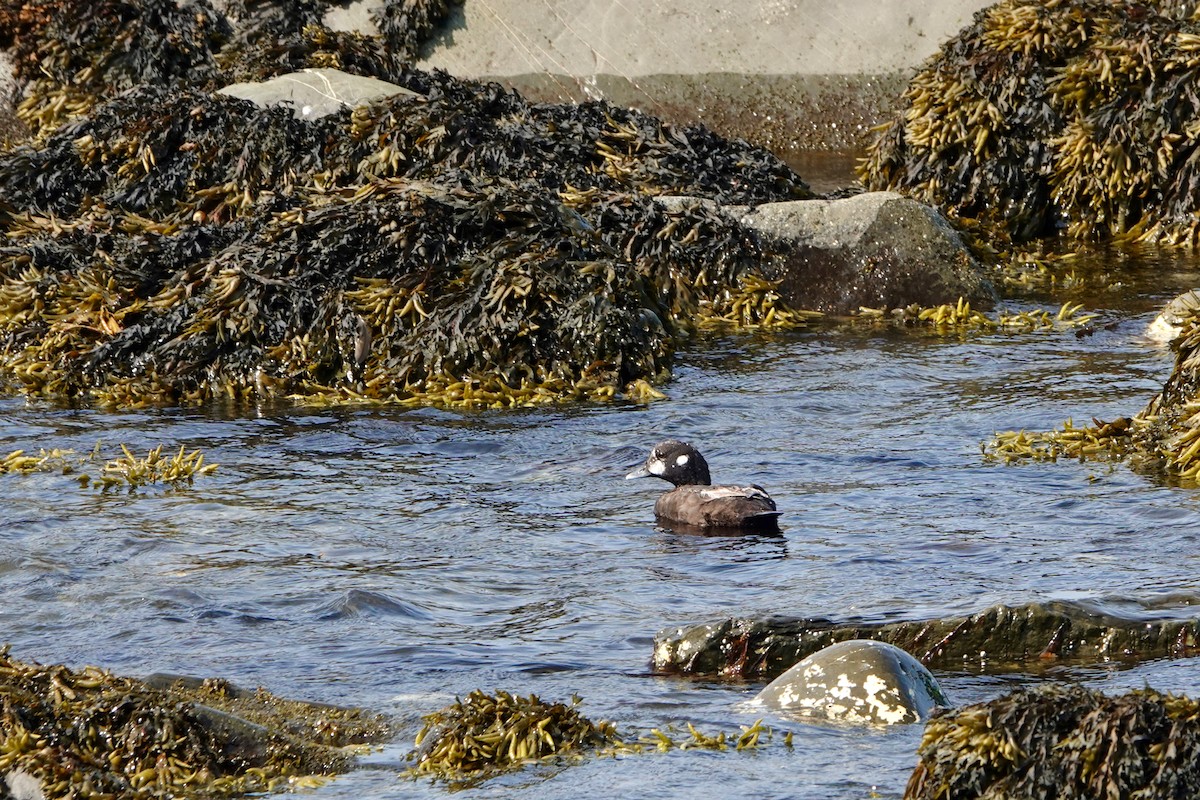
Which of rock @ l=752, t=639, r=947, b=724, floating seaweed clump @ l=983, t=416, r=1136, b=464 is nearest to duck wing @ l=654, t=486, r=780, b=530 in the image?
floating seaweed clump @ l=983, t=416, r=1136, b=464

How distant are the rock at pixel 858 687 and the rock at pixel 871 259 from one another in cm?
668

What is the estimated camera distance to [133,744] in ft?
14.8

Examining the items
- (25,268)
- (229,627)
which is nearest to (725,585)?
(229,627)

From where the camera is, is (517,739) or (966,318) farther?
(966,318)

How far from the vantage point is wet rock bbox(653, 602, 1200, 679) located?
17.2 ft

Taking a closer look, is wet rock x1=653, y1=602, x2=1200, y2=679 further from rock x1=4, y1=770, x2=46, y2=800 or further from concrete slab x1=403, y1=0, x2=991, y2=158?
concrete slab x1=403, y1=0, x2=991, y2=158

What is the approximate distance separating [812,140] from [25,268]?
26.7ft

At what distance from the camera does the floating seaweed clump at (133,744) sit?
434 centimetres

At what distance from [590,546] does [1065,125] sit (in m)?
7.98

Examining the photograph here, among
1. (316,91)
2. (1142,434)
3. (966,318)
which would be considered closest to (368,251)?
(316,91)

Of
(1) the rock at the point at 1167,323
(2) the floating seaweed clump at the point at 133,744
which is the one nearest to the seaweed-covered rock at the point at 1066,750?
(2) the floating seaweed clump at the point at 133,744

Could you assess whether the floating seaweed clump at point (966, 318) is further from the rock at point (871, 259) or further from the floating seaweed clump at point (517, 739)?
the floating seaweed clump at point (517, 739)

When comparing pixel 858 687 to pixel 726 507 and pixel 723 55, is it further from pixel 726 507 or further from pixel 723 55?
pixel 723 55

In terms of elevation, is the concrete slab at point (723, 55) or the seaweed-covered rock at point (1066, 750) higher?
the concrete slab at point (723, 55)
